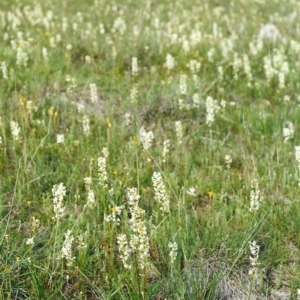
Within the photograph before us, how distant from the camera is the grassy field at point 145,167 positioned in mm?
3156

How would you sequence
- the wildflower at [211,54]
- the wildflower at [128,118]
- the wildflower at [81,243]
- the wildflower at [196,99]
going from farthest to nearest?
the wildflower at [211,54], the wildflower at [196,99], the wildflower at [128,118], the wildflower at [81,243]

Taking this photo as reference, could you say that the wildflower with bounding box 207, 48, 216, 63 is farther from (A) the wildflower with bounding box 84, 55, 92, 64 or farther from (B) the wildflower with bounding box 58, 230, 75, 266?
(B) the wildflower with bounding box 58, 230, 75, 266

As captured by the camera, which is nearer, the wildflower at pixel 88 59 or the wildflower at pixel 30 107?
the wildflower at pixel 30 107

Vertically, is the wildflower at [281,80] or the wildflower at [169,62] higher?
the wildflower at [169,62]

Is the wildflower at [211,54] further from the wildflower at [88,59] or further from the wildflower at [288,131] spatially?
the wildflower at [288,131]

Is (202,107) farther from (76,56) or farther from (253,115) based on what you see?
(76,56)

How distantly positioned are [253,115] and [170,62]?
5.47 feet

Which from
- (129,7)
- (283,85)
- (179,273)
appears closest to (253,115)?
(283,85)

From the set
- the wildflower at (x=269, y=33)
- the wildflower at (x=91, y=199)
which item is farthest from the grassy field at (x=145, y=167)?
the wildflower at (x=269, y=33)

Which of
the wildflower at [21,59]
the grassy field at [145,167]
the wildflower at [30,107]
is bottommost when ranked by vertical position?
the grassy field at [145,167]

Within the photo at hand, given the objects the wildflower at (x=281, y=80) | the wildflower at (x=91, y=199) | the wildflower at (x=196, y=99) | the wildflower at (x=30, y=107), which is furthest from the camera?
the wildflower at (x=281, y=80)

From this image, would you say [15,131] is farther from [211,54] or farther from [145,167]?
[211,54]

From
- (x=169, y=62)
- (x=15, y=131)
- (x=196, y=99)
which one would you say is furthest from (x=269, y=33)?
(x=15, y=131)

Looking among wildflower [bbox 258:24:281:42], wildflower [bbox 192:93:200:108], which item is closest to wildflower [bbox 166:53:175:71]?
wildflower [bbox 192:93:200:108]
